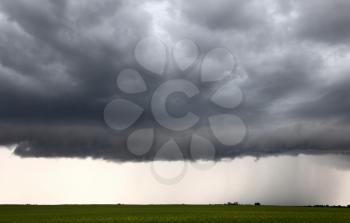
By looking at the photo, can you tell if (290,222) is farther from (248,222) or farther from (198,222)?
(198,222)

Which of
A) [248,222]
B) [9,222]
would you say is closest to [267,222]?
[248,222]

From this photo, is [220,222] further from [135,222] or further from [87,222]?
[87,222]

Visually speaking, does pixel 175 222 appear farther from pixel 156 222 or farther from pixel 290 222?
pixel 290 222

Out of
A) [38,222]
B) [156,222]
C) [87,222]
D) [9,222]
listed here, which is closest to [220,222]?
[156,222]

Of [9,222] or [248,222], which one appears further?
[9,222]

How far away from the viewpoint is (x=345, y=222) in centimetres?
5588

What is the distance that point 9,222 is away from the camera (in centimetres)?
6347

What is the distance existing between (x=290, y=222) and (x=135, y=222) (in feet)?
65.3

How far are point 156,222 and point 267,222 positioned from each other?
47.3 feet

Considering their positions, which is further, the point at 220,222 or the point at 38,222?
the point at 38,222

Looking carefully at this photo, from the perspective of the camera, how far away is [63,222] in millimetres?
60250

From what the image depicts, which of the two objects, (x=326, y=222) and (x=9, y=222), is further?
(x=9, y=222)

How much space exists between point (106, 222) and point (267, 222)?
2103 centimetres

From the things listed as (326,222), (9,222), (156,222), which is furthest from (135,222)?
(326,222)
